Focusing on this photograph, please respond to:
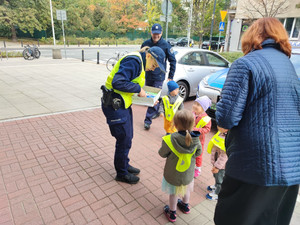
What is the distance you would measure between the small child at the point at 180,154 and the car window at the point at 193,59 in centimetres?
498

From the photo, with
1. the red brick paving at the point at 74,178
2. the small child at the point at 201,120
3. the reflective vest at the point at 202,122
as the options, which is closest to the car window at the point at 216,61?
the red brick paving at the point at 74,178

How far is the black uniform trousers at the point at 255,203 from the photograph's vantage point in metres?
1.72

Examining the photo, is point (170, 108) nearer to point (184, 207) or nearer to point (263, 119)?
point (184, 207)

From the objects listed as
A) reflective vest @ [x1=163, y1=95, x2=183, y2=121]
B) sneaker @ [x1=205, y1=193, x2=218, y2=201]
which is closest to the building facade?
reflective vest @ [x1=163, y1=95, x2=183, y2=121]

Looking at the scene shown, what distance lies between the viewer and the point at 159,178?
132 inches

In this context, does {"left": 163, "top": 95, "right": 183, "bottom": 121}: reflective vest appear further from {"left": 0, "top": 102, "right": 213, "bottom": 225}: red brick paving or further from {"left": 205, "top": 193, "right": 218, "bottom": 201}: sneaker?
{"left": 205, "top": 193, "right": 218, "bottom": 201}: sneaker

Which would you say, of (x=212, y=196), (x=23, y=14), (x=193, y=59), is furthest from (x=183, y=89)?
(x=23, y=14)

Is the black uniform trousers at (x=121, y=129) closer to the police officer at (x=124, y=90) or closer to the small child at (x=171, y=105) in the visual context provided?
the police officer at (x=124, y=90)

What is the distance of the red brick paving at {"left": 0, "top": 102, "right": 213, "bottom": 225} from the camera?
104 inches

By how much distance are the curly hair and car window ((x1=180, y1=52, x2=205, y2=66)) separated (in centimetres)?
543

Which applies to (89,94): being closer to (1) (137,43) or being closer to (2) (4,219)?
(2) (4,219)

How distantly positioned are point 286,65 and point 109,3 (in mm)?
53438

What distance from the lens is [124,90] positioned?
2.65 metres

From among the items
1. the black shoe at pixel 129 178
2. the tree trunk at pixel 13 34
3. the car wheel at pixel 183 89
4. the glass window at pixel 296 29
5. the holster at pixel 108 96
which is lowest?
the black shoe at pixel 129 178
